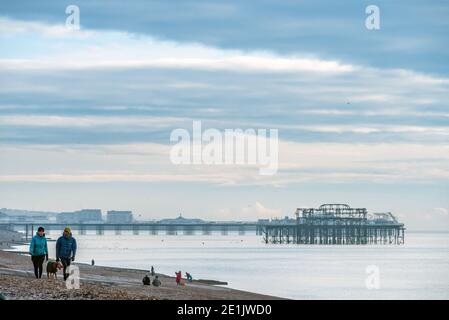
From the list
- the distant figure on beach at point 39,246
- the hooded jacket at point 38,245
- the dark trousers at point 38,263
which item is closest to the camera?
the distant figure on beach at point 39,246

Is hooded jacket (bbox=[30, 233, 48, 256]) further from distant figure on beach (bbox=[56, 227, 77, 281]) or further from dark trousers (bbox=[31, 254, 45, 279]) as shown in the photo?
distant figure on beach (bbox=[56, 227, 77, 281])

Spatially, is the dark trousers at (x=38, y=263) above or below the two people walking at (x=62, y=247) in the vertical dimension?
below

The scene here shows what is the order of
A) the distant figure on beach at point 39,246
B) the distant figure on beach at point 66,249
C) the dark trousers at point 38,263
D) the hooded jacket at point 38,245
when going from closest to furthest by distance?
the distant figure on beach at point 66,249 → the distant figure on beach at point 39,246 → the hooded jacket at point 38,245 → the dark trousers at point 38,263

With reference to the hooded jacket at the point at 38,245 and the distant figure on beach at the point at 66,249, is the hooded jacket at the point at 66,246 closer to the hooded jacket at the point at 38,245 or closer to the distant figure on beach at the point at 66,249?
the distant figure on beach at the point at 66,249

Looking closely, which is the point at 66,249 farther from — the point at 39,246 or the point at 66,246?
the point at 39,246

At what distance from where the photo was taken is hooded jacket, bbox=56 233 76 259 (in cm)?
3272

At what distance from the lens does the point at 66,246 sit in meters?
32.8

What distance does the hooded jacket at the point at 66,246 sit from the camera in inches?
1288

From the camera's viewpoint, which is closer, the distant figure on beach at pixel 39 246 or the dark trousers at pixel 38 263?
the distant figure on beach at pixel 39 246

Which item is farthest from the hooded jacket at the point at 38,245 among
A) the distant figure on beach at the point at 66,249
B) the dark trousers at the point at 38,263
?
the distant figure on beach at the point at 66,249
